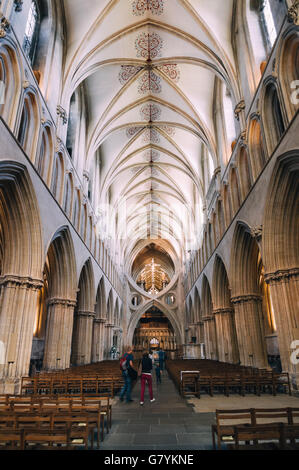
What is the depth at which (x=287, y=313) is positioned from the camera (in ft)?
32.4

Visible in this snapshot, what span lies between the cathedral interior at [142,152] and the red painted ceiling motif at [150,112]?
98 millimetres

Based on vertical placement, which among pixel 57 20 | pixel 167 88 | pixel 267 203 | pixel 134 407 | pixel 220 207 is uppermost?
pixel 167 88

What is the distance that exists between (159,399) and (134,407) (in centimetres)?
163

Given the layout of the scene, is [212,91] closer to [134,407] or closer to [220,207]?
[220,207]

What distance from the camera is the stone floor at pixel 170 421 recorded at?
446cm

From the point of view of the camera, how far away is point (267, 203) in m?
10.9

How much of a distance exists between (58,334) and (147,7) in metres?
16.4

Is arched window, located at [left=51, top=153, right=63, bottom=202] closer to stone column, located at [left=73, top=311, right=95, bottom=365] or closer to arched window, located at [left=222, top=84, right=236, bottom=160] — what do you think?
stone column, located at [left=73, top=311, right=95, bottom=365]

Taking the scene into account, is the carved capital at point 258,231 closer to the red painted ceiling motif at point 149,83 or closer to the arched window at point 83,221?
the arched window at point 83,221

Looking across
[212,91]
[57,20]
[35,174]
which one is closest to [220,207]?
[212,91]

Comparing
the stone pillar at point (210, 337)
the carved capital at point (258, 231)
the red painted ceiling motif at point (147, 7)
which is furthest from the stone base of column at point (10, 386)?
the red painted ceiling motif at point (147, 7)

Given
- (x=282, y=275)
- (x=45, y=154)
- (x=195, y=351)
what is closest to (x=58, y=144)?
(x=45, y=154)

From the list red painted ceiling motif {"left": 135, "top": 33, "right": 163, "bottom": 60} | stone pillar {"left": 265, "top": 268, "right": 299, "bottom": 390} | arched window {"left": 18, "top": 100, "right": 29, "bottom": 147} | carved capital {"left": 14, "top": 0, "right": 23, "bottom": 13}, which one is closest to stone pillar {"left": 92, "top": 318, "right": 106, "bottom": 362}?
stone pillar {"left": 265, "top": 268, "right": 299, "bottom": 390}

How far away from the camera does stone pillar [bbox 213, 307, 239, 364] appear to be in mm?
17875
